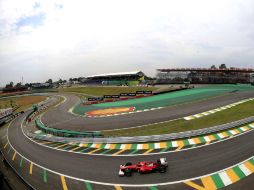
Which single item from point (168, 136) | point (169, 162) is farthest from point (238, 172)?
point (168, 136)

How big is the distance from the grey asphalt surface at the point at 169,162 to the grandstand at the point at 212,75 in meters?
68.7

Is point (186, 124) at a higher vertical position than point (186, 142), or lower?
higher

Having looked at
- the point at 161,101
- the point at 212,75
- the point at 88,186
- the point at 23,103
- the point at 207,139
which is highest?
the point at 212,75

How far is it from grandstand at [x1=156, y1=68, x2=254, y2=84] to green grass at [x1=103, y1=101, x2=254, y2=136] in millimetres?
53199

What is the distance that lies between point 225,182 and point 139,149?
10.8m

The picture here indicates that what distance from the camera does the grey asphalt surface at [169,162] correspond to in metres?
20.4

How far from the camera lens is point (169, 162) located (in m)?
22.8

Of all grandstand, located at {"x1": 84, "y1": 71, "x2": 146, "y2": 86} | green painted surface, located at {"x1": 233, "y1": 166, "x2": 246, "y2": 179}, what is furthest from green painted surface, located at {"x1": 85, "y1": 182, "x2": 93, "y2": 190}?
grandstand, located at {"x1": 84, "y1": 71, "x2": 146, "y2": 86}

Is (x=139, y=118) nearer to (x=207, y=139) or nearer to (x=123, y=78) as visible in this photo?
(x=207, y=139)

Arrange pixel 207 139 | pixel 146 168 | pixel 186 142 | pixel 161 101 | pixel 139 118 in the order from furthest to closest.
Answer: pixel 161 101, pixel 139 118, pixel 207 139, pixel 186 142, pixel 146 168

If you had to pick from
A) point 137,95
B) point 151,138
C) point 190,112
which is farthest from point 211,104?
point 137,95

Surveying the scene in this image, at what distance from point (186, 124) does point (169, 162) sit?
13615 mm

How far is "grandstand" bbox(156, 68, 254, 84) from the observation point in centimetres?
9250

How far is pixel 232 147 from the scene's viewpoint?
80.5 ft
